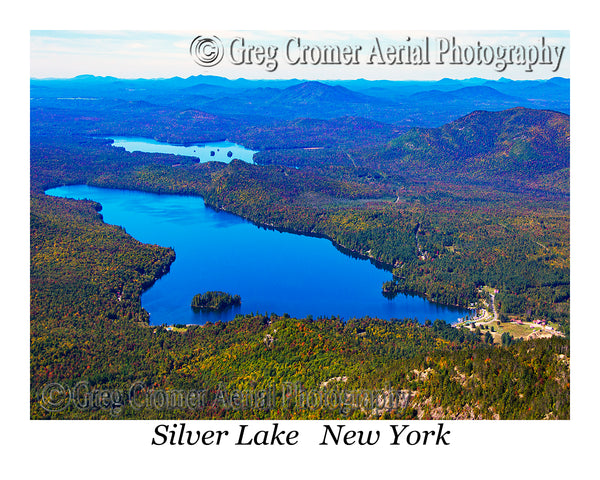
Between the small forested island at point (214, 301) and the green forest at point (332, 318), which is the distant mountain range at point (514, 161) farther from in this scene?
the small forested island at point (214, 301)

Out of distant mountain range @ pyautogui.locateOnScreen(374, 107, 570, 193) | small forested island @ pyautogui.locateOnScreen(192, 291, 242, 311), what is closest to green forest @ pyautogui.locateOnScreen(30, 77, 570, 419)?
distant mountain range @ pyautogui.locateOnScreen(374, 107, 570, 193)

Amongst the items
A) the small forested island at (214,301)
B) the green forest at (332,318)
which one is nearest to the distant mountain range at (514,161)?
the green forest at (332,318)

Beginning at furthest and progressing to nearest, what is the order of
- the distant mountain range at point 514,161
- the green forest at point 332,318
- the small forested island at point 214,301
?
the distant mountain range at point 514,161 → the small forested island at point 214,301 → the green forest at point 332,318

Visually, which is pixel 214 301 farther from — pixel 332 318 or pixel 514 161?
pixel 514 161

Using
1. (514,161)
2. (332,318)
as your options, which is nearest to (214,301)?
(332,318)

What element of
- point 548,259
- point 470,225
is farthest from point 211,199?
point 548,259

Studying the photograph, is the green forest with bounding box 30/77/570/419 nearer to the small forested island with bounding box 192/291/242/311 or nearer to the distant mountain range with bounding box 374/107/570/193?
the distant mountain range with bounding box 374/107/570/193

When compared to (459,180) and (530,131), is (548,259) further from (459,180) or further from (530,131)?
(530,131)

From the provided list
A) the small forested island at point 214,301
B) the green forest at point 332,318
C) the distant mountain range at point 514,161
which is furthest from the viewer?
the distant mountain range at point 514,161

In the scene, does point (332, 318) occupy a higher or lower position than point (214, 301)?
lower
